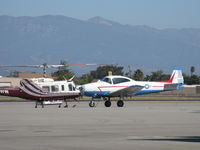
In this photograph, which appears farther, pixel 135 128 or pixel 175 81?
pixel 175 81

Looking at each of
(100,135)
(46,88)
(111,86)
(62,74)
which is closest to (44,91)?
(46,88)

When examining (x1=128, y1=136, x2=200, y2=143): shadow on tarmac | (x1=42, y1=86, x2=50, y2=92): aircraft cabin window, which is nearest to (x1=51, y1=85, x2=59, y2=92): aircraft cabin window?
(x1=42, y1=86, x2=50, y2=92): aircraft cabin window

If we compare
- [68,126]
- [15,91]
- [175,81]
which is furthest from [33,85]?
[68,126]

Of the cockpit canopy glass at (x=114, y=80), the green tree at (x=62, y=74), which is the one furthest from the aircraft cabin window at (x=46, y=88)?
the green tree at (x=62, y=74)

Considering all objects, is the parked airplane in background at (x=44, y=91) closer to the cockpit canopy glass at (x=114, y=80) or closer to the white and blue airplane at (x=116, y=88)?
the white and blue airplane at (x=116, y=88)

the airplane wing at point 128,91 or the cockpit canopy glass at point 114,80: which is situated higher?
the cockpit canopy glass at point 114,80

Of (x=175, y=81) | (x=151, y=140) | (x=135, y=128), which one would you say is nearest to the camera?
(x=151, y=140)

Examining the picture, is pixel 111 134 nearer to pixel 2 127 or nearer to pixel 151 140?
pixel 151 140

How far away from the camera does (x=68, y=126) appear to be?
23531mm

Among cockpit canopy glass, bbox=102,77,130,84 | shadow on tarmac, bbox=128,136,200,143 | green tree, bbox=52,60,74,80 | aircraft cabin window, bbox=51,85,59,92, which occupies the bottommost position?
shadow on tarmac, bbox=128,136,200,143

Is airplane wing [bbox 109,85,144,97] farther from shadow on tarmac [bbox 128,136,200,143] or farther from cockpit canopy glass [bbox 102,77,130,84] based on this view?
shadow on tarmac [bbox 128,136,200,143]

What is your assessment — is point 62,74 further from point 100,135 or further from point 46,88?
point 100,135

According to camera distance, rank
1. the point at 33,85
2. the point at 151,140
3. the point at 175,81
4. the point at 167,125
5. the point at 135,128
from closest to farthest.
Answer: the point at 151,140 → the point at 135,128 → the point at 167,125 → the point at 33,85 → the point at 175,81

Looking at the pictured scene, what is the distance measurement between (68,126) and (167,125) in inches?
140
